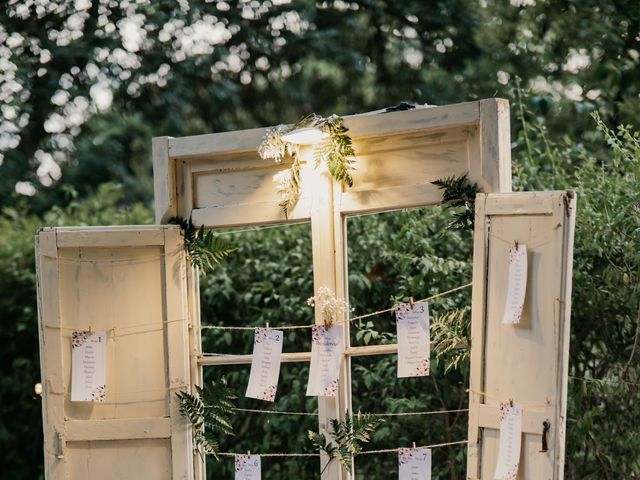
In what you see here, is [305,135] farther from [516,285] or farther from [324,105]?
[324,105]

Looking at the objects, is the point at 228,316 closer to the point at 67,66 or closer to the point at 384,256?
the point at 384,256

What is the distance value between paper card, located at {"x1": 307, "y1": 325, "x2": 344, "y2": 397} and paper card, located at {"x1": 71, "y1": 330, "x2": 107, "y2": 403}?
0.75 m

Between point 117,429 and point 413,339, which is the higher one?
point 413,339

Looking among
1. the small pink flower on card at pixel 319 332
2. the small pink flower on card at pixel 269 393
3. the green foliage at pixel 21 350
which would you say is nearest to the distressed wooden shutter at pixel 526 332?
the small pink flower on card at pixel 319 332

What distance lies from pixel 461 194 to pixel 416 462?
0.86 meters

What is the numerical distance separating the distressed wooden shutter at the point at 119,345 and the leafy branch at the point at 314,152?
44 cm

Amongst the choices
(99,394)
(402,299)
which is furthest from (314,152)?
(402,299)

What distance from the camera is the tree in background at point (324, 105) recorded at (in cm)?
425

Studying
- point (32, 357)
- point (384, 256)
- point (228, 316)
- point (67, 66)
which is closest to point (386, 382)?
point (384, 256)

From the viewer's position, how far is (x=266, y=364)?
3.54 metres

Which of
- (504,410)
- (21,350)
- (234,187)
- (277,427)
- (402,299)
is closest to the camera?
(504,410)

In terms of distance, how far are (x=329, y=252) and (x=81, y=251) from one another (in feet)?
2.90

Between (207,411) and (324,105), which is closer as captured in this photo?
(207,411)

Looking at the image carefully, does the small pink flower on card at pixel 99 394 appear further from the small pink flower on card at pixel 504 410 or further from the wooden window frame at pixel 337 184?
the small pink flower on card at pixel 504 410
